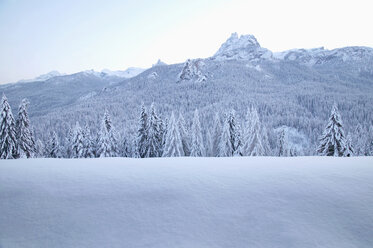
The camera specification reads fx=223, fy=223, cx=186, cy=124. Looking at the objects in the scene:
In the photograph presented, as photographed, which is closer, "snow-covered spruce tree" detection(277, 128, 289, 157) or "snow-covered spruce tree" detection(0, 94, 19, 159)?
"snow-covered spruce tree" detection(0, 94, 19, 159)

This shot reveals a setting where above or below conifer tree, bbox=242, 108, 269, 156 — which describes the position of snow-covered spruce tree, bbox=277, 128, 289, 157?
below

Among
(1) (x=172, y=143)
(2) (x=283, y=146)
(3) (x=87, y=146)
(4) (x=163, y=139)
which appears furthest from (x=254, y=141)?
(3) (x=87, y=146)

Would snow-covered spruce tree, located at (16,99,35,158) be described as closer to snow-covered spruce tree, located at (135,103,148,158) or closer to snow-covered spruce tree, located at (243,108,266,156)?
snow-covered spruce tree, located at (135,103,148,158)

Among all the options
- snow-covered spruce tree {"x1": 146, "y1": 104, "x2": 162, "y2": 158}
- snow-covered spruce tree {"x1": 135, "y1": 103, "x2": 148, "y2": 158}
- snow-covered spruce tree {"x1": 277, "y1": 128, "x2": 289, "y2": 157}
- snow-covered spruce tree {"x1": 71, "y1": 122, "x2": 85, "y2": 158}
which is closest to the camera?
snow-covered spruce tree {"x1": 146, "y1": 104, "x2": 162, "y2": 158}

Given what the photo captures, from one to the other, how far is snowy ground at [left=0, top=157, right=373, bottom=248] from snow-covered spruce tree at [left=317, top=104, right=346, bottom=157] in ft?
71.0

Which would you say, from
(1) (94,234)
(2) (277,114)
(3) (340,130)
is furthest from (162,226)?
(2) (277,114)

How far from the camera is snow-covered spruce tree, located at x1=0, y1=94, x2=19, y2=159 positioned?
25438 millimetres

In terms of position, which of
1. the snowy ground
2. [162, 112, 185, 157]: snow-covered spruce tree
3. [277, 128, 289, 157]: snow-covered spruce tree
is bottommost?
[277, 128, 289, 157]: snow-covered spruce tree

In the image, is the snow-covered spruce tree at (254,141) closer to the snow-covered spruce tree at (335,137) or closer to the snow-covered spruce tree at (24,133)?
the snow-covered spruce tree at (335,137)

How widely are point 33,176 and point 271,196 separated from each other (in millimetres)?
5386

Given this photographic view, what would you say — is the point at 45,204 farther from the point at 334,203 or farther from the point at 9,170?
the point at 334,203

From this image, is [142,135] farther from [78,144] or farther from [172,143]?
[78,144]

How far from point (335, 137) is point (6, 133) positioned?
3685 centimetres

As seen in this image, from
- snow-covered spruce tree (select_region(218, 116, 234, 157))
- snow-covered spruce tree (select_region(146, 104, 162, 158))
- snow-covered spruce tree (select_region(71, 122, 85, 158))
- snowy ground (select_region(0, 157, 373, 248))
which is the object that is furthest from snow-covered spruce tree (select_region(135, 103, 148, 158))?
snowy ground (select_region(0, 157, 373, 248))
